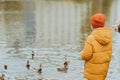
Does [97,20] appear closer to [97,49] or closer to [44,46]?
[97,49]

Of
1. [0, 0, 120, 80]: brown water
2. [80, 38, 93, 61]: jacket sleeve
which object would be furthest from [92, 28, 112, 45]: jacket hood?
[0, 0, 120, 80]: brown water

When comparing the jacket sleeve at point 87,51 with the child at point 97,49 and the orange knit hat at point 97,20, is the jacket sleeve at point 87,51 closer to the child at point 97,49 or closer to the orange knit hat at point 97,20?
the child at point 97,49

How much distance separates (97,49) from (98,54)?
0.09 meters

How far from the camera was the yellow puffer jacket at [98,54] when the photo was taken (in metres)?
6.54

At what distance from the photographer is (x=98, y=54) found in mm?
6602

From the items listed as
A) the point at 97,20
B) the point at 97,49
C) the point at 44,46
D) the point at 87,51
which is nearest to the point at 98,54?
the point at 97,49

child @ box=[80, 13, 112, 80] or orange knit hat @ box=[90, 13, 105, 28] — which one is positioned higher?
orange knit hat @ box=[90, 13, 105, 28]

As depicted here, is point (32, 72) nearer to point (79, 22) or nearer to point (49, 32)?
point (49, 32)

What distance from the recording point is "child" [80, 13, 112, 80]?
21.4 feet

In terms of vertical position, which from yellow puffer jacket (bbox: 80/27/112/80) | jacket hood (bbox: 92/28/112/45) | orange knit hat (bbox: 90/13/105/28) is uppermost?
orange knit hat (bbox: 90/13/105/28)

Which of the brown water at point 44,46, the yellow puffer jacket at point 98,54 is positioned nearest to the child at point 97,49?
the yellow puffer jacket at point 98,54

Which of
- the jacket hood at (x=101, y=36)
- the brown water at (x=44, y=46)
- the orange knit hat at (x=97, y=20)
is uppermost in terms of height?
the orange knit hat at (x=97, y=20)

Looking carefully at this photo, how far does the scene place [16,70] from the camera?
15672 millimetres

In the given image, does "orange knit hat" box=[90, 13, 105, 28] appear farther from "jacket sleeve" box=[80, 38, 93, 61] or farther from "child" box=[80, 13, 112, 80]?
"jacket sleeve" box=[80, 38, 93, 61]
